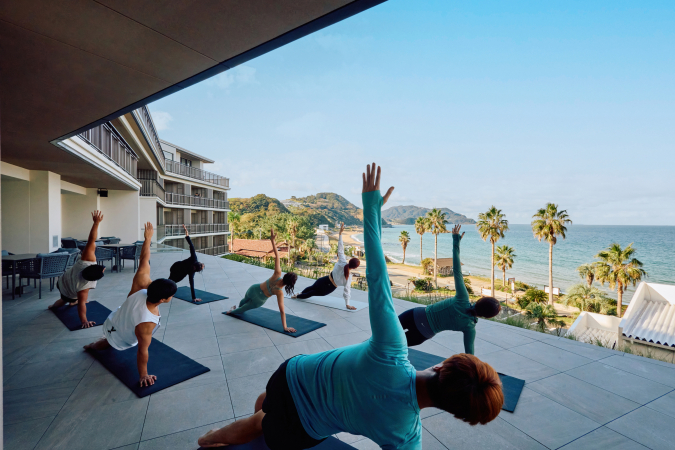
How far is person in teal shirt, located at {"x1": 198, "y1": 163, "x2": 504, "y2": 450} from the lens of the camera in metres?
1.15

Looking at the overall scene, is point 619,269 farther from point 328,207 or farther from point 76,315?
point 328,207

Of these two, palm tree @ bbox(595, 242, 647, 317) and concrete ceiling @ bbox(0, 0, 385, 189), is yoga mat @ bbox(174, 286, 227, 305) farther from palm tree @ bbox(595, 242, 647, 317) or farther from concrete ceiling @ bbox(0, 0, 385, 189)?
palm tree @ bbox(595, 242, 647, 317)

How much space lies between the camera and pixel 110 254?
30.7 feet

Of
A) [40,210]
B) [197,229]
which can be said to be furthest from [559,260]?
[40,210]

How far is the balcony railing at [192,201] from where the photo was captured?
74.7ft

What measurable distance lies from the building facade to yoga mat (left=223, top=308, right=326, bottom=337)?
5.32 metres

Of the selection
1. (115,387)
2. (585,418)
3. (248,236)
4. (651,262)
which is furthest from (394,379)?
(651,262)

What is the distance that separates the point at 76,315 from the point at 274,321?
11.2 feet

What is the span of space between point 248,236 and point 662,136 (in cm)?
14634

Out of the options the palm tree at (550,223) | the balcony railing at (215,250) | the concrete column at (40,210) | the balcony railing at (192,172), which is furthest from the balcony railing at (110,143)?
the palm tree at (550,223)

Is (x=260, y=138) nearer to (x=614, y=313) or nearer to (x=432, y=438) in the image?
(x=614, y=313)

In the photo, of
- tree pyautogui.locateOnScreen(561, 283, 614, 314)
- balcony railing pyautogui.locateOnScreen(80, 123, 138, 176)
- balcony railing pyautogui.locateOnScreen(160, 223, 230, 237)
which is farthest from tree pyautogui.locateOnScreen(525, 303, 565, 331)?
balcony railing pyautogui.locateOnScreen(160, 223, 230, 237)

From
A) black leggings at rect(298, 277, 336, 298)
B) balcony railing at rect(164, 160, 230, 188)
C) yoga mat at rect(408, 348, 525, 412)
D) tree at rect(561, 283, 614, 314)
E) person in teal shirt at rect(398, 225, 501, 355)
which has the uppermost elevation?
balcony railing at rect(164, 160, 230, 188)

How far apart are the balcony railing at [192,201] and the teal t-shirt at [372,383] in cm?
2432
